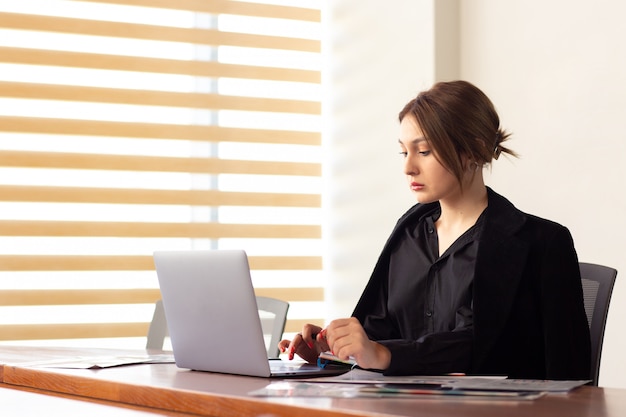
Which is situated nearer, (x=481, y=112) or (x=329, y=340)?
(x=329, y=340)

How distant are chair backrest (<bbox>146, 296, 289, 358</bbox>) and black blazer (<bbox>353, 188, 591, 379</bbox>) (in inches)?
29.4

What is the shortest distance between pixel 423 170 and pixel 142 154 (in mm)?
2390

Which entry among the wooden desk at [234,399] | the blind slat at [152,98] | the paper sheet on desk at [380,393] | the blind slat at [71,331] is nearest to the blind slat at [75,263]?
the blind slat at [71,331]

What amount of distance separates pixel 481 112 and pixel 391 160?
6.66 ft

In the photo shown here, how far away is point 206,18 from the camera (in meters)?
4.35

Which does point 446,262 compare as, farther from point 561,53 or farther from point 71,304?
Result: point 71,304

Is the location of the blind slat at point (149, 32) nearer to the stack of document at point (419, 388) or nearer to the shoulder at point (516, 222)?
the shoulder at point (516, 222)

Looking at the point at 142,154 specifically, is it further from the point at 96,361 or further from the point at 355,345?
the point at 355,345

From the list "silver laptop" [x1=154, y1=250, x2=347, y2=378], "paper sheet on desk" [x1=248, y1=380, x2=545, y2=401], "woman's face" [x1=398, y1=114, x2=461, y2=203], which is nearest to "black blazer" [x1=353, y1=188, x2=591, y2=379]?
"woman's face" [x1=398, y1=114, x2=461, y2=203]

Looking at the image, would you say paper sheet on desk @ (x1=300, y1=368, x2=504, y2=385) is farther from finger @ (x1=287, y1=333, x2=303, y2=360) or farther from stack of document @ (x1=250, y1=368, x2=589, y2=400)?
finger @ (x1=287, y1=333, x2=303, y2=360)

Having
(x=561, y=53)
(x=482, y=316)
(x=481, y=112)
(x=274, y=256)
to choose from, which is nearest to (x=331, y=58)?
(x=274, y=256)

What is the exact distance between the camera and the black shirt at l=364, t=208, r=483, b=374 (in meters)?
1.88

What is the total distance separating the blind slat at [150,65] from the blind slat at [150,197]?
0.54 m

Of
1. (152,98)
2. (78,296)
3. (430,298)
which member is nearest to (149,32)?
(152,98)
